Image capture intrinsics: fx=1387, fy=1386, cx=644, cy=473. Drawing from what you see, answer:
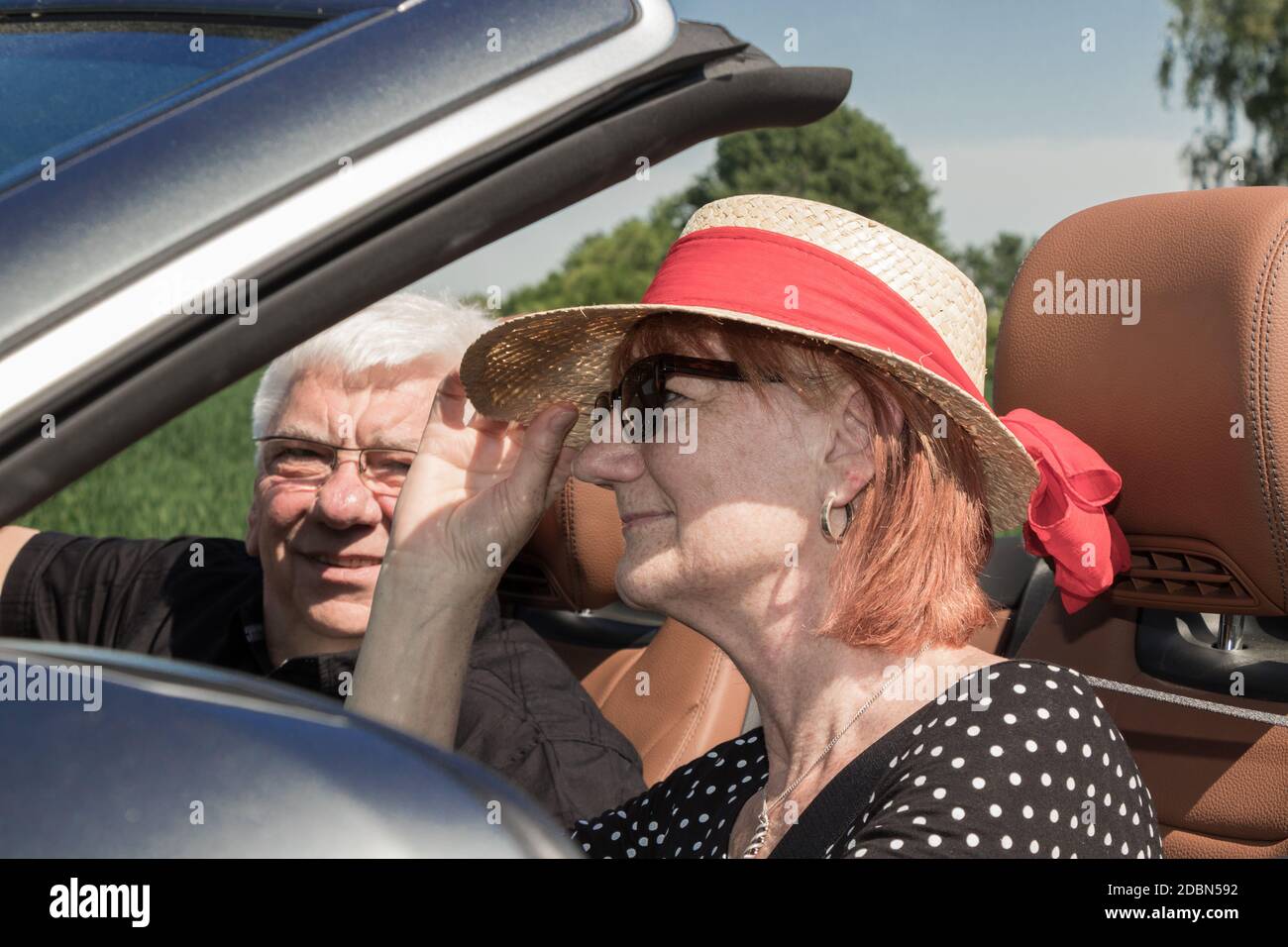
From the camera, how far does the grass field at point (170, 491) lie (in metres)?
11.7

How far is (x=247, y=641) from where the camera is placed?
10.6 feet

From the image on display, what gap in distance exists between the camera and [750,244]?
6.92 feet

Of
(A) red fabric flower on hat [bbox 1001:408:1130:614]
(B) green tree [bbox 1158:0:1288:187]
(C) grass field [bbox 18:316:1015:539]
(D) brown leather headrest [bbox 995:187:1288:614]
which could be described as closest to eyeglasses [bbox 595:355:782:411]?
(A) red fabric flower on hat [bbox 1001:408:1130:614]

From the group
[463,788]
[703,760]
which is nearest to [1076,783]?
[703,760]

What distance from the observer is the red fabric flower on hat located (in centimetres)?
226

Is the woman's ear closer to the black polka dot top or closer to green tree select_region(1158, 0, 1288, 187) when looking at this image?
the black polka dot top

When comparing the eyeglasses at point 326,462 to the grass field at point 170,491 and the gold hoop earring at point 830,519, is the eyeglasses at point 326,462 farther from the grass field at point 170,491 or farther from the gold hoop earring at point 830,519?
the grass field at point 170,491

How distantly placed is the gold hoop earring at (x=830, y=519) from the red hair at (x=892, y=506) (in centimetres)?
1

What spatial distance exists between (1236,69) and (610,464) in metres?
38.0

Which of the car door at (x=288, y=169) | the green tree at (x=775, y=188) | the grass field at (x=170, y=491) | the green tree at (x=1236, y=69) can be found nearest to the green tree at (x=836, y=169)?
the green tree at (x=775, y=188)

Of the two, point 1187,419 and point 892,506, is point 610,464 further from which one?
point 1187,419

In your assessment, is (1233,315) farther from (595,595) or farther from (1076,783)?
(595,595)

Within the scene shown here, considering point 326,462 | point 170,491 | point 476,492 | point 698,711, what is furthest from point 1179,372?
point 170,491
